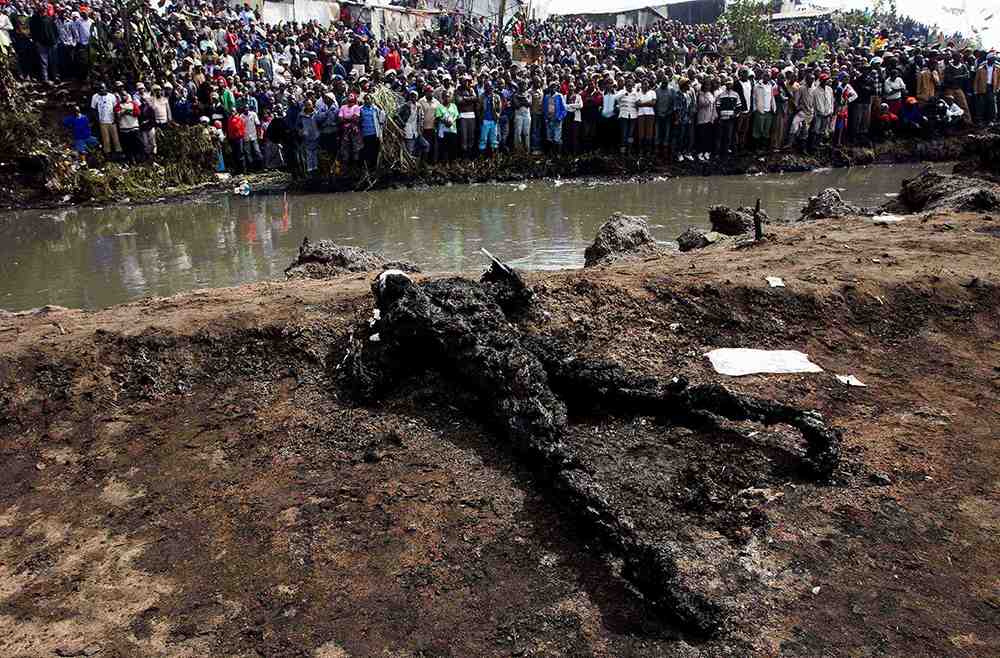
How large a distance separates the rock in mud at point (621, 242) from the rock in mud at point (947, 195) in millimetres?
3777

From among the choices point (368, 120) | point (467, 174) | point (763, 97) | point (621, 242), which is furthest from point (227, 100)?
point (763, 97)

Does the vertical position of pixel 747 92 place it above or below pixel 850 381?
above

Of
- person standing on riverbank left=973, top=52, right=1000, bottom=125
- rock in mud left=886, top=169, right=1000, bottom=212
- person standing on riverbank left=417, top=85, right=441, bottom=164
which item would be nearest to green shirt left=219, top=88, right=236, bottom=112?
person standing on riverbank left=417, top=85, right=441, bottom=164

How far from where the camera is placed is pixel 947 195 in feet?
30.2

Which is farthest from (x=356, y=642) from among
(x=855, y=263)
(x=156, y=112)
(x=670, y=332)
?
(x=156, y=112)

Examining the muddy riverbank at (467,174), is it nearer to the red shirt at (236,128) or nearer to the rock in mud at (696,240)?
the red shirt at (236,128)

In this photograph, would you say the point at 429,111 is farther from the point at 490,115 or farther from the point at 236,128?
the point at 236,128

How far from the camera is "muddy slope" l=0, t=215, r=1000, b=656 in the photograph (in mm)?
2840

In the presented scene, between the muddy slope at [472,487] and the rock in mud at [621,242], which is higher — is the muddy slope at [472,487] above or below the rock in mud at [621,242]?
below

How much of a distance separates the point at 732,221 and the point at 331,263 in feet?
16.5

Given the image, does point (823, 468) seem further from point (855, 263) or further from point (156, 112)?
point (156, 112)

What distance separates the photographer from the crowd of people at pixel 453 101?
49.4 ft

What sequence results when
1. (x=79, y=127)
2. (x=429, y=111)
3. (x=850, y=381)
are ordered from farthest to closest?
(x=429, y=111) < (x=79, y=127) < (x=850, y=381)

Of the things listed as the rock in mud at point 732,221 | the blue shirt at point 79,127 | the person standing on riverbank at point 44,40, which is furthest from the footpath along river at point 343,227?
the person standing on riverbank at point 44,40
